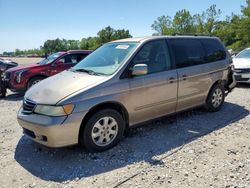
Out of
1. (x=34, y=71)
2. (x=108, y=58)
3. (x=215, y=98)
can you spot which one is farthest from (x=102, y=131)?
(x=34, y=71)

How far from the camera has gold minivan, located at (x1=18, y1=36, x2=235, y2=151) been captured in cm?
394

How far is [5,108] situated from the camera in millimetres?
7531

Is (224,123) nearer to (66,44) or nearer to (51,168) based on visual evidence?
(51,168)

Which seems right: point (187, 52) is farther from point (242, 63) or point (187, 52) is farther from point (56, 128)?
point (242, 63)

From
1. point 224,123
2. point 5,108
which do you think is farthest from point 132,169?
point 5,108

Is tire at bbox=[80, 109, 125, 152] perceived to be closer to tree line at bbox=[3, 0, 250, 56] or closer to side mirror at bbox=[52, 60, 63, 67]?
side mirror at bbox=[52, 60, 63, 67]

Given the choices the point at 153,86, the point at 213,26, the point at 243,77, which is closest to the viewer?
the point at 153,86

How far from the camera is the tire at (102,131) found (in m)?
4.11

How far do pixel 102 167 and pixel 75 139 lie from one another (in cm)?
57

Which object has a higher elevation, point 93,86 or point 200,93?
point 93,86

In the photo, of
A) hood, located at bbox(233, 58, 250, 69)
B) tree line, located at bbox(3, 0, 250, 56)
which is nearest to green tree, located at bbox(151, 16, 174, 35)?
tree line, located at bbox(3, 0, 250, 56)

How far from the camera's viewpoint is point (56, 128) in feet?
12.5

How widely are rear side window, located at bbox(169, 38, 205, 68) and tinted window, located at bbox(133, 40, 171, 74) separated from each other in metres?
0.25

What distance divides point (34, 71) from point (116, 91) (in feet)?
19.5
